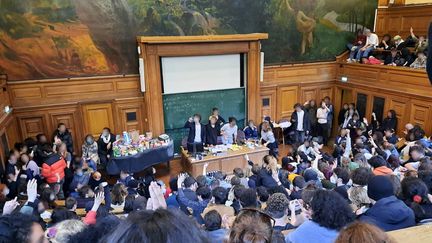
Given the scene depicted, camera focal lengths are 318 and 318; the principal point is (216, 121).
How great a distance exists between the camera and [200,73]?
9930mm

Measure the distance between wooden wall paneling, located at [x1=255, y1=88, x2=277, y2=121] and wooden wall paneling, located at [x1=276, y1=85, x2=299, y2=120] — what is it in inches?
7.1

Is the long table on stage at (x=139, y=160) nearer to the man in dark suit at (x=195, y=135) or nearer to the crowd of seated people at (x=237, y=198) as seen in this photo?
the crowd of seated people at (x=237, y=198)

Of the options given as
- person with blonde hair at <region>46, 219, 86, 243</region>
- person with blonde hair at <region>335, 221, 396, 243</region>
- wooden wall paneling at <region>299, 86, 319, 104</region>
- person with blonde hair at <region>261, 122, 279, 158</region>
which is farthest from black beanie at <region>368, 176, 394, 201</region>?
wooden wall paneling at <region>299, 86, 319, 104</region>

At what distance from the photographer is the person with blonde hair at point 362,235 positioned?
1522 mm

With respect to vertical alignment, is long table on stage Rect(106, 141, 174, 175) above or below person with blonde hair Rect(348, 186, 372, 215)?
below

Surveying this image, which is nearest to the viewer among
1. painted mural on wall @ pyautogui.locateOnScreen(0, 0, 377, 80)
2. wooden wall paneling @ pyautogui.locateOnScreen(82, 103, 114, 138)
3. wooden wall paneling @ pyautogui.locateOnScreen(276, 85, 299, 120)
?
painted mural on wall @ pyautogui.locateOnScreen(0, 0, 377, 80)

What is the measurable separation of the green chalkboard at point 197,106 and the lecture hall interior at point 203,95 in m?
0.03

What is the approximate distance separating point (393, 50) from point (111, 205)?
359 inches

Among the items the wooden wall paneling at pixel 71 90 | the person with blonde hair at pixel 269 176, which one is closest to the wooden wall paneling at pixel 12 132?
the wooden wall paneling at pixel 71 90

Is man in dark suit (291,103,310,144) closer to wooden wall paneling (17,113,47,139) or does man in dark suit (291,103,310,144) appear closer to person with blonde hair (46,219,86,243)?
wooden wall paneling (17,113,47,139)

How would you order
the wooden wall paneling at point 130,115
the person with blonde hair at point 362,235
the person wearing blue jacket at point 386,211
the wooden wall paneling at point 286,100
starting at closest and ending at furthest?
the person with blonde hair at point 362,235
the person wearing blue jacket at point 386,211
the wooden wall paneling at point 130,115
the wooden wall paneling at point 286,100

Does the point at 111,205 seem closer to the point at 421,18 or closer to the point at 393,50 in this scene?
the point at 393,50

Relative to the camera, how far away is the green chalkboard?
984 centimetres

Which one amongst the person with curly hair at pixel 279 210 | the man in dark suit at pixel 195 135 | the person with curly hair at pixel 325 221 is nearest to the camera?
the person with curly hair at pixel 325 221
